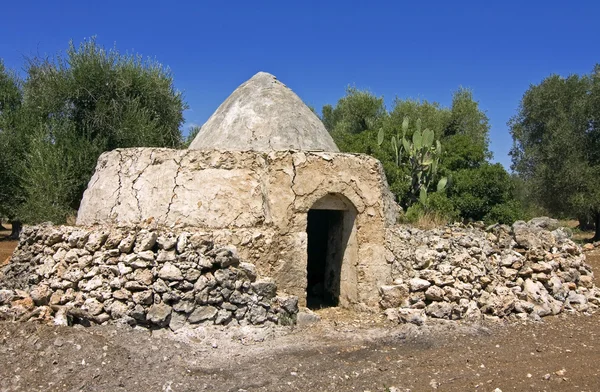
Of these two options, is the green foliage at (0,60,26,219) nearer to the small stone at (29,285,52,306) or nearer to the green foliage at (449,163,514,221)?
the small stone at (29,285,52,306)

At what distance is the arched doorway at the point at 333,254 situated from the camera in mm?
8078

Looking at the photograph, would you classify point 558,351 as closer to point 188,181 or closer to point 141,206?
point 188,181

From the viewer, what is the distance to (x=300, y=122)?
8.95 metres

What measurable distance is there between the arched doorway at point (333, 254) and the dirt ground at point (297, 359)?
148 centimetres

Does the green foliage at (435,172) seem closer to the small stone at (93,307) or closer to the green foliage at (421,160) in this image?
the green foliage at (421,160)

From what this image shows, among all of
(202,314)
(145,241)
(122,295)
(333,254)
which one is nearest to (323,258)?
(333,254)

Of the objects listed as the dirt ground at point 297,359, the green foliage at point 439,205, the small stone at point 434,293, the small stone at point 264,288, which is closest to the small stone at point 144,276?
the dirt ground at point 297,359

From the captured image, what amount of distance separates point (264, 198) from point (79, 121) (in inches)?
333

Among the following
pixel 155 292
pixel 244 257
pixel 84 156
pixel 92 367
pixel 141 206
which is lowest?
pixel 92 367

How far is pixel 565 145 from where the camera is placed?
1766cm

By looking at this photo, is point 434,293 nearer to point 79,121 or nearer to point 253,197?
point 253,197

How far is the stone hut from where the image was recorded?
23.4 feet

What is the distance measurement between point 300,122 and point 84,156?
703cm

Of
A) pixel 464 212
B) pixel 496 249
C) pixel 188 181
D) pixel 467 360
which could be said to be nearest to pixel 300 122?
pixel 188 181
